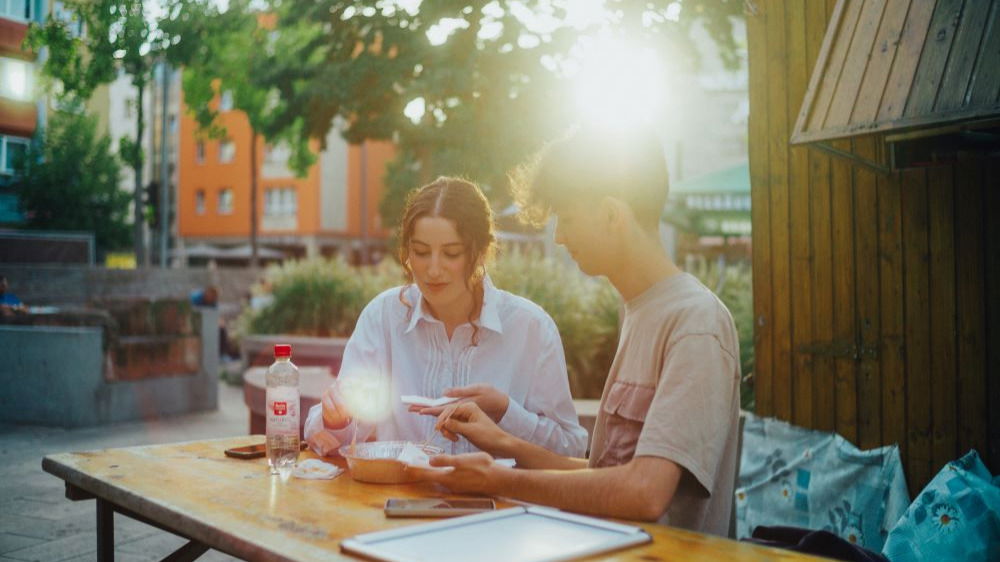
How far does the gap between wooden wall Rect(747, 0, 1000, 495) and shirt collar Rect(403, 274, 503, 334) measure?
2.34 m

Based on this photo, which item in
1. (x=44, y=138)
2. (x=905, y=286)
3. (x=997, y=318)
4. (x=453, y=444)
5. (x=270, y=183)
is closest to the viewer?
(x=453, y=444)

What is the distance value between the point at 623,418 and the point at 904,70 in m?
2.39

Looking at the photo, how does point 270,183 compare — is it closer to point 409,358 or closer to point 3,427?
point 3,427

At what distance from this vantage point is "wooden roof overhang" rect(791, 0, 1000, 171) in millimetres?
3318

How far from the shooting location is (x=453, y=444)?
3.07 metres

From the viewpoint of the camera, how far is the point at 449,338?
10.6 feet

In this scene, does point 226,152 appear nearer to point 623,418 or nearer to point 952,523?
point 952,523

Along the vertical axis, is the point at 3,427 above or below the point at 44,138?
below

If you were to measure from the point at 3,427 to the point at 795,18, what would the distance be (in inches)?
375

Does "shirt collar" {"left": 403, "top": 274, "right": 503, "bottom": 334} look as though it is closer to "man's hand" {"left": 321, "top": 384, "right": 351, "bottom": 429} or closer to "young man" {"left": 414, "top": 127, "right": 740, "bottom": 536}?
"man's hand" {"left": 321, "top": 384, "right": 351, "bottom": 429}

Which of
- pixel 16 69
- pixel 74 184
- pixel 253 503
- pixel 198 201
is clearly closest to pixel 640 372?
pixel 253 503

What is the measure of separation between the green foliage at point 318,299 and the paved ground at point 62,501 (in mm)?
2955

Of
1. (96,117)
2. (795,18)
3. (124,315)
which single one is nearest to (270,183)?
(96,117)

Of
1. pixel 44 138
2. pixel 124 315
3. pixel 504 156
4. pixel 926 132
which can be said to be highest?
pixel 44 138
